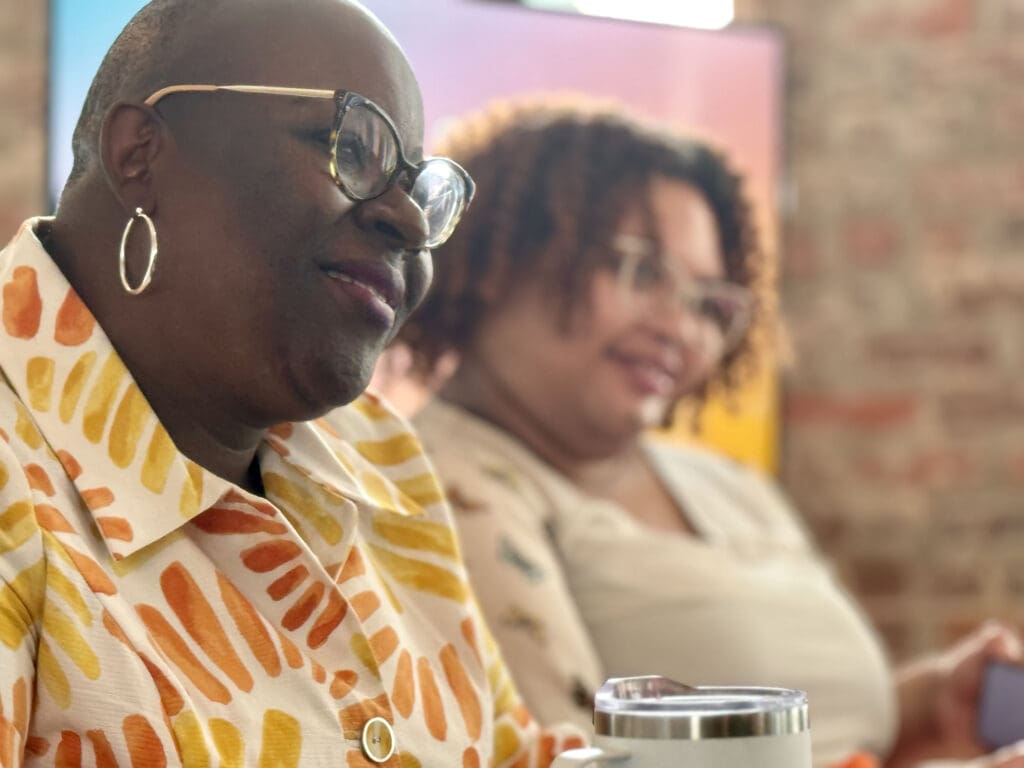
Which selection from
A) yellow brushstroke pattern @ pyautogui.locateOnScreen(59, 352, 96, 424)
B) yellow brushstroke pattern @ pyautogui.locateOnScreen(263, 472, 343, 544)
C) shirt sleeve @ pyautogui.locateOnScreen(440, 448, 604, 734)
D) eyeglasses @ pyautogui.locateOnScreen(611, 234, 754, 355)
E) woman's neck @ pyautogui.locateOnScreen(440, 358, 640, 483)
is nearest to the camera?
yellow brushstroke pattern @ pyautogui.locateOnScreen(59, 352, 96, 424)

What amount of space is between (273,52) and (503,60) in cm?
156

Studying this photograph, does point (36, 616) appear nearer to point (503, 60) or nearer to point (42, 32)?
point (42, 32)

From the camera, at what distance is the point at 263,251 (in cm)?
77

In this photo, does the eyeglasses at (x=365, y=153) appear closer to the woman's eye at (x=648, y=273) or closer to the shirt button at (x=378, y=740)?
the shirt button at (x=378, y=740)

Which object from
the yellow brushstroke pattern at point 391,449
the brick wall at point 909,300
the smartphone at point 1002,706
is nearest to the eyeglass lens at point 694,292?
the brick wall at point 909,300

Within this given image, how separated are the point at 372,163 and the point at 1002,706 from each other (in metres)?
1.24

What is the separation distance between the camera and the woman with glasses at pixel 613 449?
64.2 inches

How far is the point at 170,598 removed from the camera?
738 millimetres

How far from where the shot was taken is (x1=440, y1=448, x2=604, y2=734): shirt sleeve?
Answer: 4.83 feet

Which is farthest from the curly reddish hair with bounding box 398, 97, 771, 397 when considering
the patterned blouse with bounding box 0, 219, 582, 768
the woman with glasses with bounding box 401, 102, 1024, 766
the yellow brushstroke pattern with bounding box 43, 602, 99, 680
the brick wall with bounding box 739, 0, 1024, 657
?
the yellow brushstroke pattern with bounding box 43, 602, 99, 680

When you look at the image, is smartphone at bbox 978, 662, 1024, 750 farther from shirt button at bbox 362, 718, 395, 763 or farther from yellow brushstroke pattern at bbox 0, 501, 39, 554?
yellow brushstroke pattern at bbox 0, 501, 39, 554

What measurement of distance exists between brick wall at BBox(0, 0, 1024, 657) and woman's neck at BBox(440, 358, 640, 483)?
0.84m

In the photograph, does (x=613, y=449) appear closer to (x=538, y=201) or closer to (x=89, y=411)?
(x=538, y=201)

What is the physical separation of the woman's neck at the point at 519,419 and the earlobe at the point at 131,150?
109 cm
